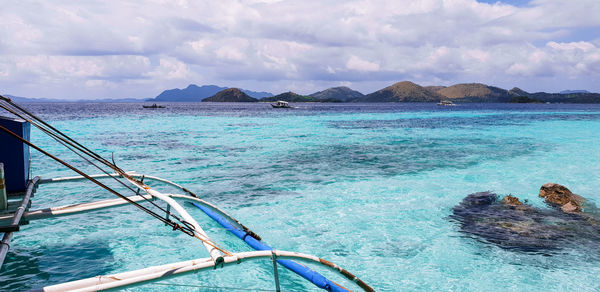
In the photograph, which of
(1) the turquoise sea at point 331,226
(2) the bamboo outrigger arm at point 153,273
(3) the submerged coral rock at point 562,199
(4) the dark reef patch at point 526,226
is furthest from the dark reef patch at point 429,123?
(2) the bamboo outrigger arm at point 153,273

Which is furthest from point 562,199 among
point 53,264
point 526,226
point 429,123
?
point 429,123

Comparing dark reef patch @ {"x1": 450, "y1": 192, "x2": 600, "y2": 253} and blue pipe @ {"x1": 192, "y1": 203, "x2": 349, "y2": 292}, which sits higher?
blue pipe @ {"x1": 192, "y1": 203, "x2": 349, "y2": 292}

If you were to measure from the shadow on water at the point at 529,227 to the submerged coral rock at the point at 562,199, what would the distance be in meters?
0.37

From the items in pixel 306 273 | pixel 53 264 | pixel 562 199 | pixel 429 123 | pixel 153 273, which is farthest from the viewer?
pixel 429 123

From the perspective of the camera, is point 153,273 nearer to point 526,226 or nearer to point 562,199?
point 526,226

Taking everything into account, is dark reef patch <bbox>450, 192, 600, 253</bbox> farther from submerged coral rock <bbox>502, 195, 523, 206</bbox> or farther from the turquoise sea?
the turquoise sea

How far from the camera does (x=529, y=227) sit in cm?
884

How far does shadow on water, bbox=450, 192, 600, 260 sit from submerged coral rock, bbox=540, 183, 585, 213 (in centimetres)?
37

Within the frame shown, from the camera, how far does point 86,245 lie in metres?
7.97

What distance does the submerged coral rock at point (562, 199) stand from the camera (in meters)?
10.3

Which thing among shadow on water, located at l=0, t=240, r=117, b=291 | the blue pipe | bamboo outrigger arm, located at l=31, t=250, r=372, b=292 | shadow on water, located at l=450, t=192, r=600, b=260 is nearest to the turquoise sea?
shadow on water, located at l=0, t=240, r=117, b=291

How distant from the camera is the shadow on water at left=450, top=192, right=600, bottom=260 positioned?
25.7 feet

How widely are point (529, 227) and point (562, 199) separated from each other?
10.8 ft

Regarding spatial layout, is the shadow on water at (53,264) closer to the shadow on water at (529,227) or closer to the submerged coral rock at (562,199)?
the shadow on water at (529,227)
